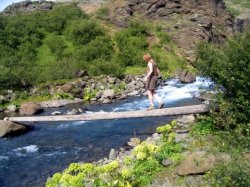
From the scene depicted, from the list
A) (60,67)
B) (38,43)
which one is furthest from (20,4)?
(60,67)

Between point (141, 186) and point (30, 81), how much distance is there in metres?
34.2

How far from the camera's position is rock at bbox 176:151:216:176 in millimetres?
12414

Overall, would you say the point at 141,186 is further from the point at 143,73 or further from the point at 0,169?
the point at 143,73

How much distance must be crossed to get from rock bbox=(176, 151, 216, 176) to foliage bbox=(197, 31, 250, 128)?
10.7 feet

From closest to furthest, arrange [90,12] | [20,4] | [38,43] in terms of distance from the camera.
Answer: [38,43]
[90,12]
[20,4]

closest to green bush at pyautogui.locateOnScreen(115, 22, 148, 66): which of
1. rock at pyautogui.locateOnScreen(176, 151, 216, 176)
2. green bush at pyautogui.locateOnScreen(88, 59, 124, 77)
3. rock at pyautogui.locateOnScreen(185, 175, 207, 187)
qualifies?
green bush at pyautogui.locateOnScreen(88, 59, 124, 77)

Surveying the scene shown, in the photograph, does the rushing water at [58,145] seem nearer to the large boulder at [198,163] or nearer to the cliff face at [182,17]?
the large boulder at [198,163]

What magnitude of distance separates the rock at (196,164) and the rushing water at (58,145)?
6032 millimetres

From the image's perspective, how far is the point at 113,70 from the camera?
4828cm

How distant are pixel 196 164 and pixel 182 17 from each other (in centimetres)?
5557

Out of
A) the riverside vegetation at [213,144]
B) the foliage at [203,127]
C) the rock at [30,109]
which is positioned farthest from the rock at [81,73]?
the foliage at [203,127]

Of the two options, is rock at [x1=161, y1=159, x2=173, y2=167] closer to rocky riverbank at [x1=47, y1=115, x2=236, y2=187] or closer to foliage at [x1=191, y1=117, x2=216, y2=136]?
rocky riverbank at [x1=47, y1=115, x2=236, y2=187]

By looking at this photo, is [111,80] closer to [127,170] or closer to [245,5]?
[127,170]

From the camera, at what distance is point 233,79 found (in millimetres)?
15867
